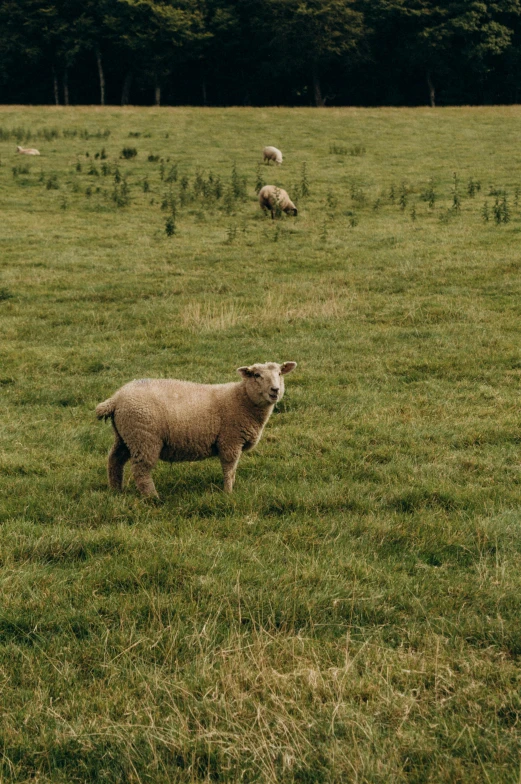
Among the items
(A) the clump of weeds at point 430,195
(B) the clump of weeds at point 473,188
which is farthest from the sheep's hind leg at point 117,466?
(B) the clump of weeds at point 473,188

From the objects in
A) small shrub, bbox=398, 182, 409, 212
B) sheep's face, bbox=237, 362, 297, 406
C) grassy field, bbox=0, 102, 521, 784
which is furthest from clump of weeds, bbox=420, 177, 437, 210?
sheep's face, bbox=237, 362, 297, 406

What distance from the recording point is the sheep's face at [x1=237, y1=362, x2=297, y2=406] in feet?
21.6

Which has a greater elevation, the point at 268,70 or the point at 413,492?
the point at 268,70

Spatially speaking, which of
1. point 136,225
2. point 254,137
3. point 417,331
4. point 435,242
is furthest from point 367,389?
point 254,137

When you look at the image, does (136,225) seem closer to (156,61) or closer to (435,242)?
(435,242)

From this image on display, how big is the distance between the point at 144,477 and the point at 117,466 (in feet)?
1.41

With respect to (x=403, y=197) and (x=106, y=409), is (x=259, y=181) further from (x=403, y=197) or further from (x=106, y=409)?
(x=106, y=409)

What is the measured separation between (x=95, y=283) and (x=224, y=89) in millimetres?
62681

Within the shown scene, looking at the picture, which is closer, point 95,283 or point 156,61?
point 95,283

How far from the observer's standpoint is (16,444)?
313 inches

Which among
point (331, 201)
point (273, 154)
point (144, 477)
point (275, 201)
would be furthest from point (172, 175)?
point (144, 477)

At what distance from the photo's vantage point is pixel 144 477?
646 cm

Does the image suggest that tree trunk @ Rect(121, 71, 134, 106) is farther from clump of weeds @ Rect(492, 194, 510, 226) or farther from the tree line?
clump of weeds @ Rect(492, 194, 510, 226)

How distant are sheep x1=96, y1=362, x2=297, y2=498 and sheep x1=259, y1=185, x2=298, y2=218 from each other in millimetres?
15279
